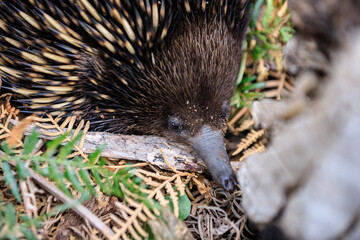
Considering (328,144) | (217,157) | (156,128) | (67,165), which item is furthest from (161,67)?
(328,144)

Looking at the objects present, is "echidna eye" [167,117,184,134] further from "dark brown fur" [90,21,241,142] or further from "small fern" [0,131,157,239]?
"small fern" [0,131,157,239]

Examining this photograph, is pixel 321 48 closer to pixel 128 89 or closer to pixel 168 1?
pixel 168 1

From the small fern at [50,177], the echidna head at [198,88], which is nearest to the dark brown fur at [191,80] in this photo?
the echidna head at [198,88]

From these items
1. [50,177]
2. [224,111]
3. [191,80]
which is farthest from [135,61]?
[50,177]

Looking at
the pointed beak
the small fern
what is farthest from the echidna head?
the small fern

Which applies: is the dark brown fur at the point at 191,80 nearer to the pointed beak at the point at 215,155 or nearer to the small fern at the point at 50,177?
the pointed beak at the point at 215,155
